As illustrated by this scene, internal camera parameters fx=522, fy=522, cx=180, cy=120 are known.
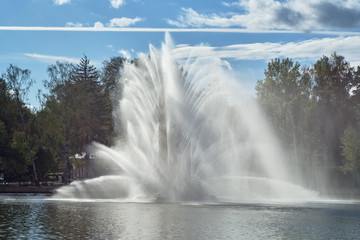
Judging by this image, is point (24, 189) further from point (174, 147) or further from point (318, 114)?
point (318, 114)

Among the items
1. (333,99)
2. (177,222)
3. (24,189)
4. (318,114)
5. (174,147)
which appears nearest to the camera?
(177,222)

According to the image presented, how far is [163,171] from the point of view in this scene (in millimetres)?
39625

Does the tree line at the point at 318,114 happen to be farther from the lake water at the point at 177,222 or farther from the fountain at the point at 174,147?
the lake water at the point at 177,222

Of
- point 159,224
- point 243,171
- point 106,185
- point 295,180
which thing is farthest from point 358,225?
point 295,180

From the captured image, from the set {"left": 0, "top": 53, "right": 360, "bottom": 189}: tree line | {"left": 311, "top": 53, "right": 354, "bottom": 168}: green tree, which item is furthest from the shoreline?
{"left": 311, "top": 53, "right": 354, "bottom": 168}: green tree

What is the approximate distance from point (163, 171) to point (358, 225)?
1698cm

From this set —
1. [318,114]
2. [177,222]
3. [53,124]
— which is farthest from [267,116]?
[177,222]

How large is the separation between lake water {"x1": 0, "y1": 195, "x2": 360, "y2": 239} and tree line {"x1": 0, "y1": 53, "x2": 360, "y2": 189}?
32244 mm

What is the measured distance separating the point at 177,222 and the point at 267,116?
4145 centimetres

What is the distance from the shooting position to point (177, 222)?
84.7 feet

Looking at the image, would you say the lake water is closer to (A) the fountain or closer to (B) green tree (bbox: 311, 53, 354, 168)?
(A) the fountain

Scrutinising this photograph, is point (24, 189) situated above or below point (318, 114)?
below

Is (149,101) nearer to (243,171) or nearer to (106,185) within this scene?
(106,185)

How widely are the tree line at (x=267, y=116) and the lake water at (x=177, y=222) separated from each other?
106 ft
